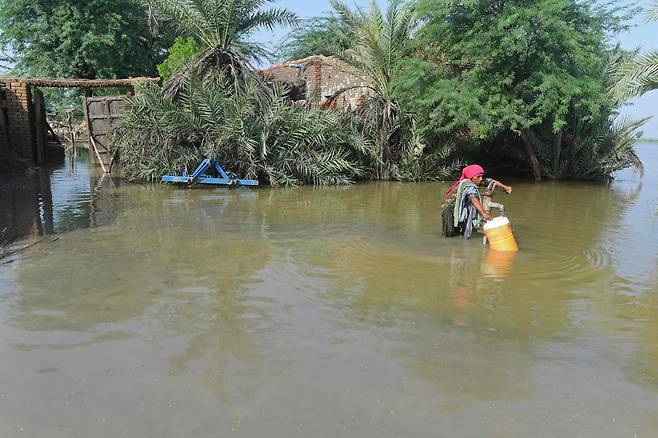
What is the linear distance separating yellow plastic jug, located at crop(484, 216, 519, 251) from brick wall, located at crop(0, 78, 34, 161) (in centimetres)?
1449

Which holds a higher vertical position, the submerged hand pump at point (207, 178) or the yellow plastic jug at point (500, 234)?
the submerged hand pump at point (207, 178)

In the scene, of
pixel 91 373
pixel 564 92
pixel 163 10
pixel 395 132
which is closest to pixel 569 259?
pixel 91 373

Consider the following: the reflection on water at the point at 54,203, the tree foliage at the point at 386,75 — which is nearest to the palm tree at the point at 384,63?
the tree foliage at the point at 386,75

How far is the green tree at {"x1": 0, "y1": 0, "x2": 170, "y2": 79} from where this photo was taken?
25203mm

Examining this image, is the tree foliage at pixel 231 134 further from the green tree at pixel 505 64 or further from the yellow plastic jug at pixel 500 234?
the yellow plastic jug at pixel 500 234

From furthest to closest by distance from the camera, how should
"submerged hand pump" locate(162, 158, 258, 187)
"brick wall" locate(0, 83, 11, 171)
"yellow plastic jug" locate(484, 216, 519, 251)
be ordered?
"brick wall" locate(0, 83, 11, 171) < "submerged hand pump" locate(162, 158, 258, 187) < "yellow plastic jug" locate(484, 216, 519, 251)

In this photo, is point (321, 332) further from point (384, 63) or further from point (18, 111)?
point (18, 111)

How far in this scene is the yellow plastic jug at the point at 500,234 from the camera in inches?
287

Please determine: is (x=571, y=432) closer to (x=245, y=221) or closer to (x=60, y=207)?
(x=245, y=221)

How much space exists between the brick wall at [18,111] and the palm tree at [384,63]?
30.5 feet

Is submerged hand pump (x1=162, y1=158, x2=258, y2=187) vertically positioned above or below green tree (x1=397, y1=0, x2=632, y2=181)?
below

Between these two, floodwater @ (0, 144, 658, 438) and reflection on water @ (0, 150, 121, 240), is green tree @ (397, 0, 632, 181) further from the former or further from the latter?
reflection on water @ (0, 150, 121, 240)

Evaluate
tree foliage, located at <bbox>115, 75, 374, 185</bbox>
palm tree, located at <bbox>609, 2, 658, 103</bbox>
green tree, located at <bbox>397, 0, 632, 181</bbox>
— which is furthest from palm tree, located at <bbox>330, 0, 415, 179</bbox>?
palm tree, located at <bbox>609, 2, 658, 103</bbox>

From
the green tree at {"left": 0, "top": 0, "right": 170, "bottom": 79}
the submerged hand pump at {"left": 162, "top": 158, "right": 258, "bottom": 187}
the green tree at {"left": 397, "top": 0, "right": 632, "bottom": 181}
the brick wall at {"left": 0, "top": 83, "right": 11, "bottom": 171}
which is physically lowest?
the submerged hand pump at {"left": 162, "top": 158, "right": 258, "bottom": 187}
